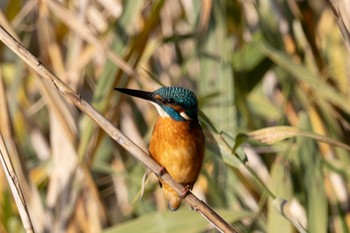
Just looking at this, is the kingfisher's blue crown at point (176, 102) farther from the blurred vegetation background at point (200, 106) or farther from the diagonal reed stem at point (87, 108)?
the diagonal reed stem at point (87, 108)

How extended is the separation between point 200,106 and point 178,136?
448mm

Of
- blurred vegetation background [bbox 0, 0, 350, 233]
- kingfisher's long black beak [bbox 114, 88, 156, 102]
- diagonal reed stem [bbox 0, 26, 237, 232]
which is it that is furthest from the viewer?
blurred vegetation background [bbox 0, 0, 350, 233]

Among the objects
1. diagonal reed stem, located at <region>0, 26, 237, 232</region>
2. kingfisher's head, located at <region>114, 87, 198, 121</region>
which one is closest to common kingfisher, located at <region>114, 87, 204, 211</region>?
kingfisher's head, located at <region>114, 87, 198, 121</region>

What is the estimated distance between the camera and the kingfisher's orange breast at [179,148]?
2.13 meters

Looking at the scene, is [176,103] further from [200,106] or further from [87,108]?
[87,108]

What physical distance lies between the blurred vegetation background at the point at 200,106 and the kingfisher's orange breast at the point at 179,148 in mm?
51

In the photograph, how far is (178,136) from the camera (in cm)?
217

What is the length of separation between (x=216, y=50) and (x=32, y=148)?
1144mm

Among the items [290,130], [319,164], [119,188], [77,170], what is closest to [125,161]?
[119,188]

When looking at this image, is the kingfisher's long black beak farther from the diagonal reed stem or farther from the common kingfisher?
the diagonal reed stem

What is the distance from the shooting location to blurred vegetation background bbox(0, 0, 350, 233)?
2.50 m

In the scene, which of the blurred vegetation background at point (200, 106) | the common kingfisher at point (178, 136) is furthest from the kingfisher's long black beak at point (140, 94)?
the blurred vegetation background at point (200, 106)

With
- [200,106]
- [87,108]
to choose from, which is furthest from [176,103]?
[87,108]

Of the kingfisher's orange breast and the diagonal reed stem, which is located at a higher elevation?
the diagonal reed stem
